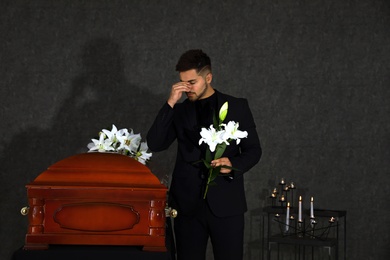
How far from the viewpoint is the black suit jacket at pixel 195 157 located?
111 inches

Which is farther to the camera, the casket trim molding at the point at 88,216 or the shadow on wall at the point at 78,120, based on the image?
the shadow on wall at the point at 78,120

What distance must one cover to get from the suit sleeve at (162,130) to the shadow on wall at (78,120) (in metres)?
1.82

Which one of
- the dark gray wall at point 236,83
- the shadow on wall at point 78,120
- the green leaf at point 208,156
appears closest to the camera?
the green leaf at point 208,156

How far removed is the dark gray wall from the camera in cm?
466

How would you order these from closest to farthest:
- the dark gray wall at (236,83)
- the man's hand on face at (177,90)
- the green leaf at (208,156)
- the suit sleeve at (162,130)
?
the green leaf at (208,156) < the man's hand on face at (177,90) < the suit sleeve at (162,130) < the dark gray wall at (236,83)

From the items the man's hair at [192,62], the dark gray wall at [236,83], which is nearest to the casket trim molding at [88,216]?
the man's hair at [192,62]

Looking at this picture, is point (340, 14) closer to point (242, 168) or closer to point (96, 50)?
point (96, 50)

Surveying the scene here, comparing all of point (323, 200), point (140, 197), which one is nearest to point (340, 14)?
point (323, 200)

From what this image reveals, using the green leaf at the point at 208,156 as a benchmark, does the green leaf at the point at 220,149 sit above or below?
above

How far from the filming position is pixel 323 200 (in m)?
4.67

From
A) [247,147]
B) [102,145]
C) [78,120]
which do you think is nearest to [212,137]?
[247,147]

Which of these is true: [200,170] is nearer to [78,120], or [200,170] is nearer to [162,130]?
[162,130]

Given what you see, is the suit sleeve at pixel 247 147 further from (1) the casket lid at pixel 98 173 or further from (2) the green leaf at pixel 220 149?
(1) the casket lid at pixel 98 173

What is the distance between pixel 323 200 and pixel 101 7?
2.24 m
